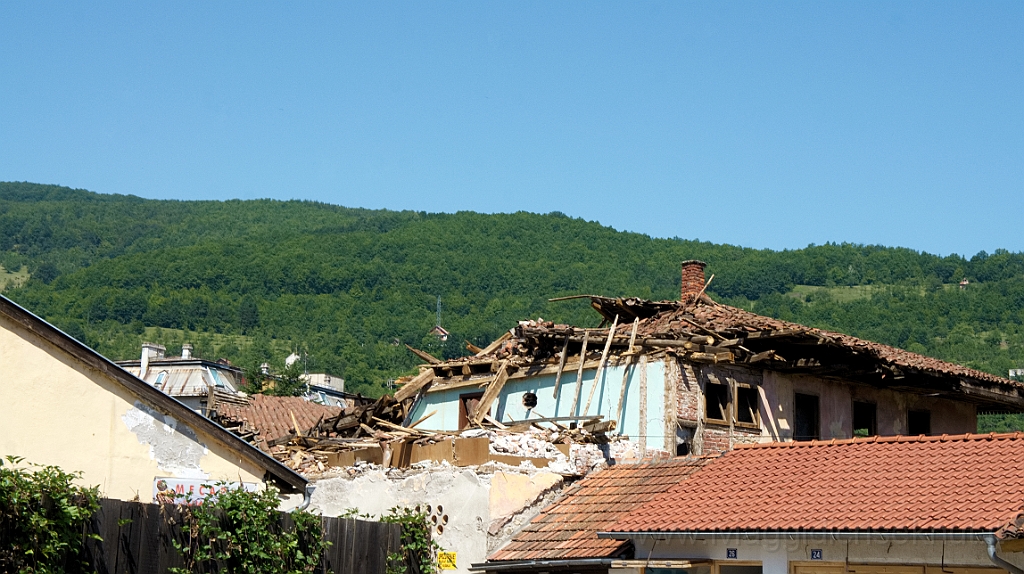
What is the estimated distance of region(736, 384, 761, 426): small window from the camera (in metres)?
25.0

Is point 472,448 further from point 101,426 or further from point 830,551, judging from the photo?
point 101,426

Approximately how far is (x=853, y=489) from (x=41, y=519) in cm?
1125

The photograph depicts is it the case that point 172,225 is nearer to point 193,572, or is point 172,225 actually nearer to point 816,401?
point 816,401

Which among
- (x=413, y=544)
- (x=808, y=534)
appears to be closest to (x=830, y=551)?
(x=808, y=534)

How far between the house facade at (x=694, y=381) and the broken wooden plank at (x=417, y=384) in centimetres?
3

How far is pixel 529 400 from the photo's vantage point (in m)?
26.3

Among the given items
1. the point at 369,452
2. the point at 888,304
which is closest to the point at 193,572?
the point at 369,452

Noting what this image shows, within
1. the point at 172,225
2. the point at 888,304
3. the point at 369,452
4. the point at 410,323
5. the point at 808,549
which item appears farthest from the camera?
the point at 172,225

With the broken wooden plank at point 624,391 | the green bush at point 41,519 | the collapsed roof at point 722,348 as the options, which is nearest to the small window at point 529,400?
the collapsed roof at point 722,348

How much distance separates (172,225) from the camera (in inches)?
5817

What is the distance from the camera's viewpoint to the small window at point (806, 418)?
26125 millimetres

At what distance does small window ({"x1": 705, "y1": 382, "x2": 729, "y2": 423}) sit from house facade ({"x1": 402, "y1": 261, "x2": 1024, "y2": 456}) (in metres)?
0.02

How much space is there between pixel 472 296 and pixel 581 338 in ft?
240

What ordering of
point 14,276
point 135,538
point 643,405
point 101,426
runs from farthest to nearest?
point 14,276 → point 643,405 → point 101,426 → point 135,538
